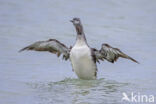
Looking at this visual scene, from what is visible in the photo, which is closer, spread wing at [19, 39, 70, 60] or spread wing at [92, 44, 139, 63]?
spread wing at [92, 44, 139, 63]

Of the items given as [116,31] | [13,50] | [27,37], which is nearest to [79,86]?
[13,50]

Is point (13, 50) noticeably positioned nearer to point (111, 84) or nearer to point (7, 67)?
point (7, 67)

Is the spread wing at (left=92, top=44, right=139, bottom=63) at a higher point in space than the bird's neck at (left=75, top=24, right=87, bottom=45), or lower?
lower

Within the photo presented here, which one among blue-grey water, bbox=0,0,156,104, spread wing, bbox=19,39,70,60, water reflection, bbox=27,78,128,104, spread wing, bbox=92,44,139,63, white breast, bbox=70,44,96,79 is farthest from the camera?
spread wing, bbox=19,39,70,60

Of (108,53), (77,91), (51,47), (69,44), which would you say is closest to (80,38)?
(108,53)

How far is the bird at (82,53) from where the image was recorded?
14.4m

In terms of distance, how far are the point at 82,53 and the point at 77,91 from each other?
1.06m

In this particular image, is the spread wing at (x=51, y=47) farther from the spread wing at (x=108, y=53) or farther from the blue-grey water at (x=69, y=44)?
the spread wing at (x=108, y=53)

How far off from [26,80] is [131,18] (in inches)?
393

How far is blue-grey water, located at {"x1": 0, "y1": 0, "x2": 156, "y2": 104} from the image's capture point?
534 inches

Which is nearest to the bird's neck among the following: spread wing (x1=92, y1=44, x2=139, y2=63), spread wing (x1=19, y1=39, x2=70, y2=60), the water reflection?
spread wing (x1=92, y1=44, x2=139, y2=63)

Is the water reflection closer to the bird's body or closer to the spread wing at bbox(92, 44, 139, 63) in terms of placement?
the bird's body

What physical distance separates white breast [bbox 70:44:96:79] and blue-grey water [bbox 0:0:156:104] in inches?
7.3

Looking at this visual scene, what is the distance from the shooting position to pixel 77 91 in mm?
13703
